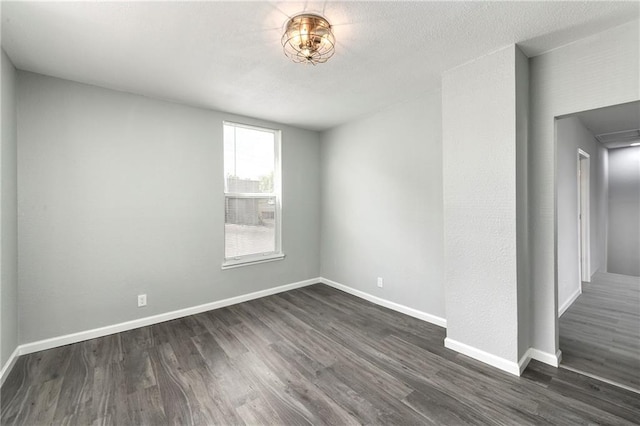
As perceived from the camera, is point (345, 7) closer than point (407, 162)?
Yes

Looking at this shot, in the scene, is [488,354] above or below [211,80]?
below

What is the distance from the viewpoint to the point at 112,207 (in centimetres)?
271

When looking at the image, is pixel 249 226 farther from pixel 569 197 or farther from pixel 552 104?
pixel 569 197

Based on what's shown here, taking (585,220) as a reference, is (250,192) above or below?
above

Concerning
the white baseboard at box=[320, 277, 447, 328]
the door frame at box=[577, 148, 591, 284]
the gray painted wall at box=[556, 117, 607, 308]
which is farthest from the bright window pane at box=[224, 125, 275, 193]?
the door frame at box=[577, 148, 591, 284]

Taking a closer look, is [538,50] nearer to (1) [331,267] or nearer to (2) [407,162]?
(2) [407,162]

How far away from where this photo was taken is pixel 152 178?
9.62ft

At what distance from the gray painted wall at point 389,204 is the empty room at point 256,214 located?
0.09ft

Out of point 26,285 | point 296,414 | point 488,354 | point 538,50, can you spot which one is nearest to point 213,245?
point 26,285

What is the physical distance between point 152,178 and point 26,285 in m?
1.37

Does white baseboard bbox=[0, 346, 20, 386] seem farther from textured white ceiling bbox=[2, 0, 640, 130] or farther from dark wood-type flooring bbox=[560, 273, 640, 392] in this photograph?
dark wood-type flooring bbox=[560, 273, 640, 392]

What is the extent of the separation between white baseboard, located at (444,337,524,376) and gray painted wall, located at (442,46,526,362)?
1.1 inches

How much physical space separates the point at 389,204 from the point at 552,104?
5.71 feet

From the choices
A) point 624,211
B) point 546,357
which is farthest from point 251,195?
point 624,211
